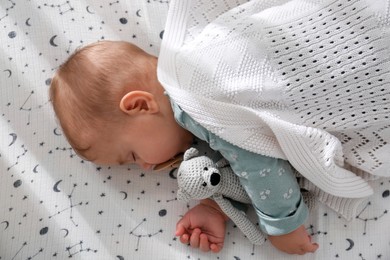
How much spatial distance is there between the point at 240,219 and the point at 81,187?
0.39 meters

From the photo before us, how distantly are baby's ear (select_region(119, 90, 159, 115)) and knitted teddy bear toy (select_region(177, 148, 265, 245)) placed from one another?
13 centimetres

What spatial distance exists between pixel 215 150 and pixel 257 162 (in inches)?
4.9

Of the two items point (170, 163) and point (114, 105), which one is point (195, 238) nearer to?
point (170, 163)

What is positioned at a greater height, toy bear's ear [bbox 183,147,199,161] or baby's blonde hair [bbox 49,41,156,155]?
baby's blonde hair [bbox 49,41,156,155]

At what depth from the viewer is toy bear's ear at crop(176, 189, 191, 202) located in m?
1.18

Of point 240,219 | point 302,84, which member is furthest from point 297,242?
point 302,84

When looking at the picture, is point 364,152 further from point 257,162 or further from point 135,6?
point 135,6

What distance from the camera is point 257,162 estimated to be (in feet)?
3.73

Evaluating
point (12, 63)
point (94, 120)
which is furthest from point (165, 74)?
point (12, 63)

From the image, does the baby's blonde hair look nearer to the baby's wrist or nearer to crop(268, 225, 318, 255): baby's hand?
the baby's wrist

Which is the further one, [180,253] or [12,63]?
[12,63]

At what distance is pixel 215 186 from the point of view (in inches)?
45.1

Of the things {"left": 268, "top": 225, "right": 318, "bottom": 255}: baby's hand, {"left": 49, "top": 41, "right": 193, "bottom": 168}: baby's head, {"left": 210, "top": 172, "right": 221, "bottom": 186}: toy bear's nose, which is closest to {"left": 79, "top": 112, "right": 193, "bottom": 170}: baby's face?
{"left": 49, "top": 41, "right": 193, "bottom": 168}: baby's head

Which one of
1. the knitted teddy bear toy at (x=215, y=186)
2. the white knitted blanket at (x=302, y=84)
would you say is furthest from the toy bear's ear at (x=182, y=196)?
the white knitted blanket at (x=302, y=84)
